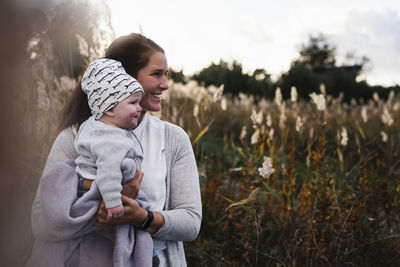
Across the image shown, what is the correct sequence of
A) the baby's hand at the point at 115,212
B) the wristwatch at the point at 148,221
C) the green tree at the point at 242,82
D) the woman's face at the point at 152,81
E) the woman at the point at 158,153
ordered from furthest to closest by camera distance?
1. the green tree at the point at 242,82
2. the woman's face at the point at 152,81
3. the woman at the point at 158,153
4. the wristwatch at the point at 148,221
5. the baby's hand at the point at 115,212

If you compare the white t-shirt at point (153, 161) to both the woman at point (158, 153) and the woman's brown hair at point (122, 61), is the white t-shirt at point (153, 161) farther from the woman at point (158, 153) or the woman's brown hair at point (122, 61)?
the woman's brown hair at point (122, 61)

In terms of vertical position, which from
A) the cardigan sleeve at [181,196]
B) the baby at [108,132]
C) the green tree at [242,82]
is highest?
the baby at [108,132]

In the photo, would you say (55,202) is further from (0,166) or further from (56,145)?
(0,166)

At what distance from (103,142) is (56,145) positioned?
0.33m

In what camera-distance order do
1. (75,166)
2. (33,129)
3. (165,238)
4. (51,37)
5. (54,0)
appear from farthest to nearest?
(51,37), (33,129), (165,238), (75,166), (54,0)

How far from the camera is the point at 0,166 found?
66 cm

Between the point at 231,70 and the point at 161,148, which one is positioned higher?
the point at 161,148

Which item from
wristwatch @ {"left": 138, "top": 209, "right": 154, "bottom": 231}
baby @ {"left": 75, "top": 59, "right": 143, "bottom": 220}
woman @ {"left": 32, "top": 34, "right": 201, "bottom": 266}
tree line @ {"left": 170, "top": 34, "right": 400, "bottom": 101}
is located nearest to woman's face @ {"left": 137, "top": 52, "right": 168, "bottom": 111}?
woman @ {"left": 32, "top": 34, "right": 201, "bottom": 266}

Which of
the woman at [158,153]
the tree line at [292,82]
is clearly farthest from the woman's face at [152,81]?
the tree line at [292,82]

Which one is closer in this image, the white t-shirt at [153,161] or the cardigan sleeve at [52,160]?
the cardigan sleeve at [52,160]

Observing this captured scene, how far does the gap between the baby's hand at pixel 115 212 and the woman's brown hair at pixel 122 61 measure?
503mm

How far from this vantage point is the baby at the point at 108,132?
49.8 inches

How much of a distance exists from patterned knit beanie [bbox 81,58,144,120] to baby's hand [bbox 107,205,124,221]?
378 mm

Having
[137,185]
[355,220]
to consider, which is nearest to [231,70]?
[355,220]
